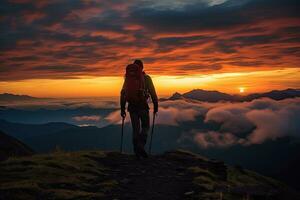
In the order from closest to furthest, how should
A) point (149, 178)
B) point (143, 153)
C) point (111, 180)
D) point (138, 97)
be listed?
point (111, 180) < point (149, 178) < point (138, 97) < point (143, 153)

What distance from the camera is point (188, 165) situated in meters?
18.8

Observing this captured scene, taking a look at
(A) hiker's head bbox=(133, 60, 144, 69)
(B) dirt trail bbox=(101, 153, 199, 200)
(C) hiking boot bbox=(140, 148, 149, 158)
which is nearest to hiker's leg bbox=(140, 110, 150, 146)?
(C) hiking boot bbox=(140, 148, 149, 158)

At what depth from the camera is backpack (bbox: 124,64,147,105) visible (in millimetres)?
18188

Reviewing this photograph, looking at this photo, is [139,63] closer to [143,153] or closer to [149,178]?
[143,153]

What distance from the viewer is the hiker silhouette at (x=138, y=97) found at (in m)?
18.3

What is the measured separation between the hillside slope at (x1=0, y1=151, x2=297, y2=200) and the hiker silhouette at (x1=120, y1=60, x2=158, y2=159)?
3.37 feet

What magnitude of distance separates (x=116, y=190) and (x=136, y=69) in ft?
23.1

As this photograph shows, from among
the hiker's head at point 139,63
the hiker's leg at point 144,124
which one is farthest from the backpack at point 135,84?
the hiker's leg at point 144,124

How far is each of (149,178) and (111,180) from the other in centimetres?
154

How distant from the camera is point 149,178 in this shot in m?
14.7

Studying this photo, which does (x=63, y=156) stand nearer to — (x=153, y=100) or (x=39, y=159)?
(x=39, y=159)

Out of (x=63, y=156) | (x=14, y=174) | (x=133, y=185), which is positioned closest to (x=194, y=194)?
(x=133, y=185)

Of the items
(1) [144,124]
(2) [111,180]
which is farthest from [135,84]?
(2) [111,180]

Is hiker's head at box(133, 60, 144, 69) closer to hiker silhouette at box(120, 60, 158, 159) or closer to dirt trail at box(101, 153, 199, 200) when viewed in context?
hiker silhouette at box(120, 60, 158, 159)
